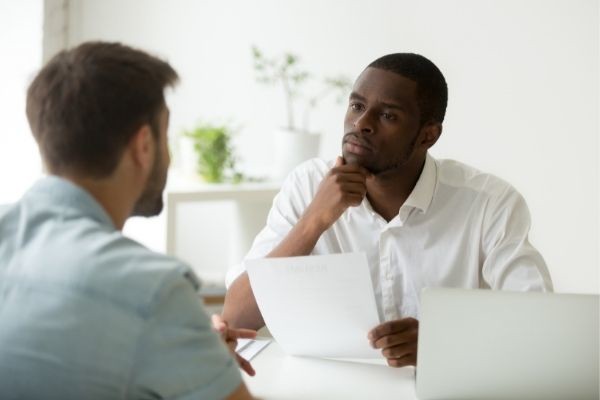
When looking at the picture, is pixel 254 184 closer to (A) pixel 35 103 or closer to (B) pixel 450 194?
(B) pixel 450 194

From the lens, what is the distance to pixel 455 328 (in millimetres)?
1214

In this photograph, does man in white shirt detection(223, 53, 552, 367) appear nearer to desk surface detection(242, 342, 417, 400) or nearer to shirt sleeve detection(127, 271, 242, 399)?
desk surface detection(242, 342, 417, 400)

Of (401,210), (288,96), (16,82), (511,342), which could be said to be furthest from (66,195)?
(288,96)

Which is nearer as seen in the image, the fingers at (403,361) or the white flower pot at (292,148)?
the fingers at (403,361)

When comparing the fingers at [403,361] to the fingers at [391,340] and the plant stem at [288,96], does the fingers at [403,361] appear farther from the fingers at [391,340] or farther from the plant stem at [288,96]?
the plant stem at [288,96]

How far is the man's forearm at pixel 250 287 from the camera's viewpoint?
1747mm

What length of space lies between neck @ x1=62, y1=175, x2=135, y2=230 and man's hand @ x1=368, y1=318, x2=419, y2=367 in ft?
1.85

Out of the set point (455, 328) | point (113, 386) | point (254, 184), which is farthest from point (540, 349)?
point (254, 184)

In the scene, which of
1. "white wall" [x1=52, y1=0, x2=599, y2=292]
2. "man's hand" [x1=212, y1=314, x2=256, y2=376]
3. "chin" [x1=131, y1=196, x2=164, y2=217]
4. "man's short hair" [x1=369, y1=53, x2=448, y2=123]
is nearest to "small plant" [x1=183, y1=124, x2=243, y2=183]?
"white wall" [x1=52, y1=0, x2=599, y2=292]

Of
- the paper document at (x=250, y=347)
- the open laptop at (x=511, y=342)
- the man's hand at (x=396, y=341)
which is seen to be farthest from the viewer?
the paper document at (x=250, y=347)

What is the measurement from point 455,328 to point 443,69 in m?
2.36

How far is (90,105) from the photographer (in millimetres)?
1039

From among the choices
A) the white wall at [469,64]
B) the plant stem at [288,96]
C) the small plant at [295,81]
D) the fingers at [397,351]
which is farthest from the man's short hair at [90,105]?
the white wall at [469,64]

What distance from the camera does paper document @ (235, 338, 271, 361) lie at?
1.56 m
